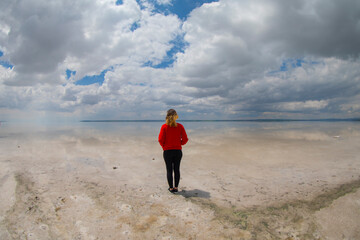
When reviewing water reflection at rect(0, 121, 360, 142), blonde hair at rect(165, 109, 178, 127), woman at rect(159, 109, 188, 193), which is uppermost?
blonde hair at rect(165, 109, 178, 127)

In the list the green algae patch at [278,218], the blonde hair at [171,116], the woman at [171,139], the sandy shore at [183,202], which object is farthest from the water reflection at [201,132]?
the green algae patch at [278,218]

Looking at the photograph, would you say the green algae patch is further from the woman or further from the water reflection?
the water reflection

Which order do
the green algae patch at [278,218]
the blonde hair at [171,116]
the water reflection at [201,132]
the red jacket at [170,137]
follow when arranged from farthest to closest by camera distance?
the water reflection at [201,132]
the red jacket at [170,137]
the blonde hair at [171,116]
the green algae patch at [278,218]

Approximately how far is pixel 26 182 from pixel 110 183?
9.80 ft

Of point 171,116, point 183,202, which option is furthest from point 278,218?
point 171,116

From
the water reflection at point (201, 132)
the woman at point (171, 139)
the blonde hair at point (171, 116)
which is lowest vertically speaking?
the water reflection at point (201, 132)

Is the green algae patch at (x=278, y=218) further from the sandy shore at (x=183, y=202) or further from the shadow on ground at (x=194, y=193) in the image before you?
the shadow on ground at (x=194, y=193)

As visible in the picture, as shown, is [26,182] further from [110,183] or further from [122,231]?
[122,231]

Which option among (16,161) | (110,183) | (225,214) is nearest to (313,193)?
(225,214)

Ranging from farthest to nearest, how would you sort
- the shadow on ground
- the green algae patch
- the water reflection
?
1. the water reflection
2. the shadow on ground
3. the green algae patch

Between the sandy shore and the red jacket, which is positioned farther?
the red jacket

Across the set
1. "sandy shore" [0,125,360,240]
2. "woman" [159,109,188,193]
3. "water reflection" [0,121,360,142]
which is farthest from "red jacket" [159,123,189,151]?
"water reflection" [0,121,360,142]

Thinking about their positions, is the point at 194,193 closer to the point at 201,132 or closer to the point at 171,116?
the point at 171,116

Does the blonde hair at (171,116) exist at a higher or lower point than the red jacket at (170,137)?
higher
